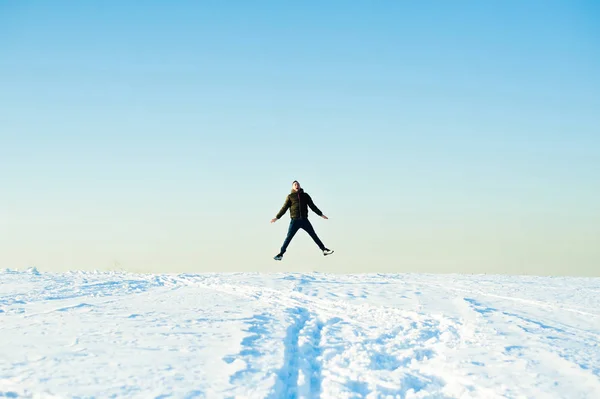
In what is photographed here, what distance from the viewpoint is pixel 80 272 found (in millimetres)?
12117

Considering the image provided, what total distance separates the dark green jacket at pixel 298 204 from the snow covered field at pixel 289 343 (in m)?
5.03

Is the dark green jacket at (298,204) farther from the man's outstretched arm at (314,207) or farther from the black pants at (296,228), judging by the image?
the black pants at (296,228)

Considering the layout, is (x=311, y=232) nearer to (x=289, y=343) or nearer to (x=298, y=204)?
(x=298, y=204)

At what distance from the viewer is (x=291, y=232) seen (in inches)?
576

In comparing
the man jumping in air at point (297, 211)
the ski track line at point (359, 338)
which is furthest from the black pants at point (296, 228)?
the ski track line at point (359, 338)

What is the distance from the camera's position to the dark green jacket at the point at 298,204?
14477mm

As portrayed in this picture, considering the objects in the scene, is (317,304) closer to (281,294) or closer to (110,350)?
(281,294)

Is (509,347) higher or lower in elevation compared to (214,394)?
higher

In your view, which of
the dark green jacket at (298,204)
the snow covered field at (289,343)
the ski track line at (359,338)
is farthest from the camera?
the dark green jacket at (298,204)

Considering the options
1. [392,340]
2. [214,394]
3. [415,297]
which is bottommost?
[214,394]

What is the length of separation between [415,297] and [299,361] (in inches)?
178

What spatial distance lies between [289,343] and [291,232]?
903 centimetres

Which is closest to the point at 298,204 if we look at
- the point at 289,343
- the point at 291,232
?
the point at 291,232

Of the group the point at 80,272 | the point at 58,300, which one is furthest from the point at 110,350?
the point at 80,272
